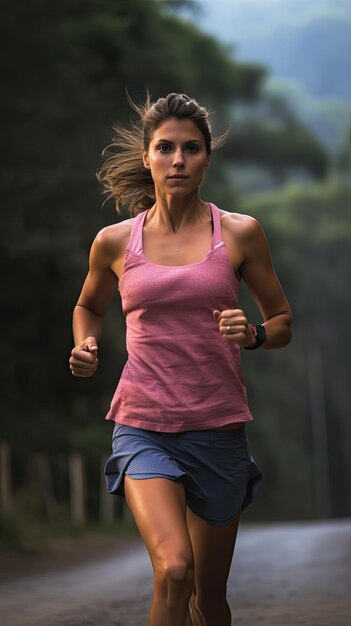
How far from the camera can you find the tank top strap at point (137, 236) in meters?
4.85

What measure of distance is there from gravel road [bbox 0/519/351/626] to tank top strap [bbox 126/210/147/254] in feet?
10.7

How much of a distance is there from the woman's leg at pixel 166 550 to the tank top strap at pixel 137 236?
829 mm

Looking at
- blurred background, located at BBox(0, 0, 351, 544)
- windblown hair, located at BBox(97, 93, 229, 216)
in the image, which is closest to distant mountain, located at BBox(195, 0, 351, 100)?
blurred background, located at BBox(0, 0, 351, 544)

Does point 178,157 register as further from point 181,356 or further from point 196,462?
point 196,462

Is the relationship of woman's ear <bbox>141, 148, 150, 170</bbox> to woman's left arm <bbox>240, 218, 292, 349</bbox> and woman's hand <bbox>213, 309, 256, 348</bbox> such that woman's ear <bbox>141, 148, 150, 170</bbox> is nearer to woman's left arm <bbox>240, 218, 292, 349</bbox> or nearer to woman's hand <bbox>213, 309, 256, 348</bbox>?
woman's left arm <bbox>240, 218, 292, 349</bbox>

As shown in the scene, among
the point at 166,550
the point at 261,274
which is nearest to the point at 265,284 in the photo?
the point at 261,274

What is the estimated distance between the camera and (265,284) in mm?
4930

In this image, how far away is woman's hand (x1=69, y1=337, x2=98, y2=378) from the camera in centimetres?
464

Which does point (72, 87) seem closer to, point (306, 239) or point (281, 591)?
point (281, 591)

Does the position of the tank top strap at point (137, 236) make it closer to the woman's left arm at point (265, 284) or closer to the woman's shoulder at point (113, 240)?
the woman's shoulder at point (113, 240)

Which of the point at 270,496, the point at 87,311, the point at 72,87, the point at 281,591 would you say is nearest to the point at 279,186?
the point at 270,496

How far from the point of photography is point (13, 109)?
22.4 metres

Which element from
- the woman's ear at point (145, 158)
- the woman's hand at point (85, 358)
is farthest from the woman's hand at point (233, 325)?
the woman's ear at point (145, 158)

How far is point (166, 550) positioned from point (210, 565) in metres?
0.50
